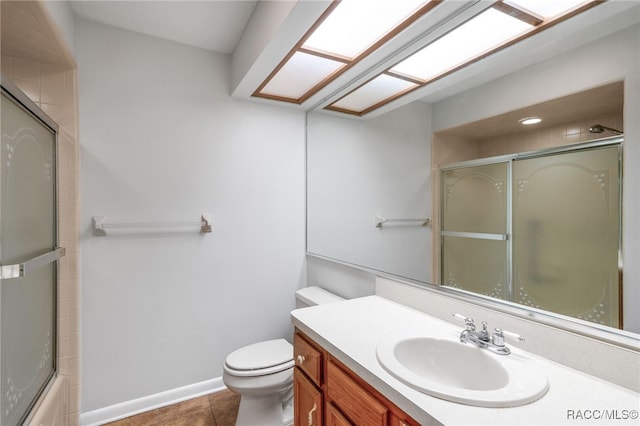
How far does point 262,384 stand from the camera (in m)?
1.59

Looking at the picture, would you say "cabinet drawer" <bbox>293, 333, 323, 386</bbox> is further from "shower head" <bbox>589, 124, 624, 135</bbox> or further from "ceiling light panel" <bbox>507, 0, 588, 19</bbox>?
"ceiling light panel" <bbox>507, 0, 588, 19</bbox>

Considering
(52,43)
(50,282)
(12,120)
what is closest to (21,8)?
(52,43)

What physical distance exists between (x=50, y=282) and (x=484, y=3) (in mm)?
2365

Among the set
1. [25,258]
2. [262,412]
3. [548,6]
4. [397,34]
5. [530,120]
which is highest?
[397,34]

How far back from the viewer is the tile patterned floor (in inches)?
69.1

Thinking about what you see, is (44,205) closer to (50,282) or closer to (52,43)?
(50,282)

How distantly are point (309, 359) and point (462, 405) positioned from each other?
0.65 meters

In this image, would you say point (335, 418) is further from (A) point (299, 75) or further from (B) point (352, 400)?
(A) point (299, 75)

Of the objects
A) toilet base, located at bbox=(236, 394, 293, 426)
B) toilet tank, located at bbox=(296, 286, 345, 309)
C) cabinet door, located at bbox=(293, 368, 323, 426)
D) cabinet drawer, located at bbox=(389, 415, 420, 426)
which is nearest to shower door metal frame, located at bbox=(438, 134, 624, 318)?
cabinet drawer, located at bbox=(389, 415, 420, 426)

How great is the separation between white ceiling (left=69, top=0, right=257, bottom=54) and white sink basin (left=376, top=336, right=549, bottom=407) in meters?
1.90

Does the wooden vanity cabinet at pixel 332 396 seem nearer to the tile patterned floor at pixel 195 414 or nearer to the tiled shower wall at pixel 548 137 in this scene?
the tile patterned floor at pixel 195 414

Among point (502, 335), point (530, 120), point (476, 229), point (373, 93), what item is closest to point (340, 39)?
point (373, 93)

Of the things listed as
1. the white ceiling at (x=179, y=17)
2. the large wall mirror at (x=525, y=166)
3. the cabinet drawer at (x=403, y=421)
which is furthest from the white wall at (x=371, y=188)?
the white ceiling at (x=179, y=17)

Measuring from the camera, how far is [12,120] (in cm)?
110
